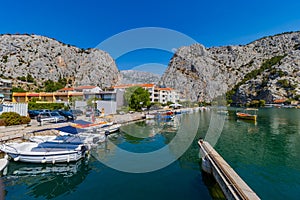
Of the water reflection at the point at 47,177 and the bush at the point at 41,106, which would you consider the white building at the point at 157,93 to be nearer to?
the bush at the point at 41,106

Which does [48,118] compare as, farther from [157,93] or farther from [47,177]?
[157,93]

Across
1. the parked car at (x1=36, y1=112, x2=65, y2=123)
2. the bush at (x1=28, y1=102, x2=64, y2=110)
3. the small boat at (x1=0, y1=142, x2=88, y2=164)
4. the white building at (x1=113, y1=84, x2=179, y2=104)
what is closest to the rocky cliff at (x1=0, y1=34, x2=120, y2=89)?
the white building at (x1=113, y1=84, x2=179, y2=104)

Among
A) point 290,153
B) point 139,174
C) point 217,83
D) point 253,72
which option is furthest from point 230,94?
point 139,174

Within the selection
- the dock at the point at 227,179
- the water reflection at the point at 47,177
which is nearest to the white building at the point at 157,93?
the water reflection at the point at 47,177

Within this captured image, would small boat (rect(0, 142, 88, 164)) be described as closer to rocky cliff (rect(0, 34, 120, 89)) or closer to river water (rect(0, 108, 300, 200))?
river water (rect(0, 108, 300, 200))

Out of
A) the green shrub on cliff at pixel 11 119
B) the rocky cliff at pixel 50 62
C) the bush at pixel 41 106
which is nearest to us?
the green shrub on cliff at pixel 11 119

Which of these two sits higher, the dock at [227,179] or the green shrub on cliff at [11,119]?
the green shrub on cliff at [11,119]

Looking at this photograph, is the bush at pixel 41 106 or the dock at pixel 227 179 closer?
the dock at pixel 227 179

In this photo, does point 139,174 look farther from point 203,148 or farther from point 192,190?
point 203,148

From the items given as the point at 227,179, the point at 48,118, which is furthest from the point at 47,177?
the point at 48,118

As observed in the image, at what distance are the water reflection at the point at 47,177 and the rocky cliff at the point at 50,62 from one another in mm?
69648

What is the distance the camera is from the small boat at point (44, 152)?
31.3 ft

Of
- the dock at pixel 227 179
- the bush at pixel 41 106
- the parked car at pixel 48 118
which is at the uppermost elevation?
the bush at pixel 41 106

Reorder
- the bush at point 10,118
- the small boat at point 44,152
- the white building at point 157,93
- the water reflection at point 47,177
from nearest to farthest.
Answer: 1. the water reflection at point 47,177
2. the small boat at point 44,152
3. the bush at point 10,118
4. the white building at point 157,93
